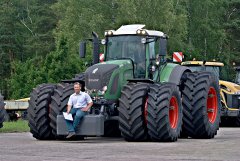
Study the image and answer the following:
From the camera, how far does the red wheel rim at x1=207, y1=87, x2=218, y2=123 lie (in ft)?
73.4

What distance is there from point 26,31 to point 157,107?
63300 millimetres

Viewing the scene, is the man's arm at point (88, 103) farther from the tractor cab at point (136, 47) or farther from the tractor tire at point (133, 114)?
the tractor cab at point (136, 47)

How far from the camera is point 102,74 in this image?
1944 cm

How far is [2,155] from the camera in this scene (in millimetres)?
14062

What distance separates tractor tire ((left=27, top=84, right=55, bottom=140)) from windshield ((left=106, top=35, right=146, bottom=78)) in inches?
92.0

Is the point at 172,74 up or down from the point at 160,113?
up

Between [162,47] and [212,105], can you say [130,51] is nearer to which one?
[162,47]

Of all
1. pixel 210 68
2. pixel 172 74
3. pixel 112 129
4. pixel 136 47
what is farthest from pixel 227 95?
pixel 136 47

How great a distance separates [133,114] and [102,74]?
1.57 meters

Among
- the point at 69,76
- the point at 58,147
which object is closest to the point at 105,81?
the point at 58,147

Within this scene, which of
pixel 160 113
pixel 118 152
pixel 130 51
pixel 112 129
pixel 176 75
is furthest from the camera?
pixel 112 129

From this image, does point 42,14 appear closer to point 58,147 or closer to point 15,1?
point 15,1

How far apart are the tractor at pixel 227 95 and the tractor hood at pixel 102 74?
40.2 ft

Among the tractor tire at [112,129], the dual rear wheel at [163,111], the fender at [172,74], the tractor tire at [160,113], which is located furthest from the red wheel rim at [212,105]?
the tractor tire at [160,113]
